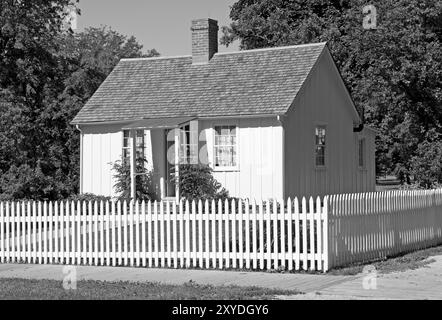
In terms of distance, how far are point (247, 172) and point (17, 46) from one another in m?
16.6

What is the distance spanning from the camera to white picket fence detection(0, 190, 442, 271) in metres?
13.3

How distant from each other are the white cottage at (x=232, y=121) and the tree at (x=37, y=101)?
6.69 m

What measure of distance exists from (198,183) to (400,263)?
10.3 metres

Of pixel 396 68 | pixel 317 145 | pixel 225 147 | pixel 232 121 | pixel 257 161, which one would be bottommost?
pixel 257 161

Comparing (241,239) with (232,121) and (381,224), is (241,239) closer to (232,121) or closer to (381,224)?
Result: (381,224)

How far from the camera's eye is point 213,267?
13859 millimetres

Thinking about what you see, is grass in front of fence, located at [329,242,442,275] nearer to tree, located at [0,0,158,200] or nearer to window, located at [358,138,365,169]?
window, located at [358,138,365,169]

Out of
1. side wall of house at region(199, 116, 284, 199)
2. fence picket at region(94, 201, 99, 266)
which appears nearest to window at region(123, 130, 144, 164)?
side wall of house at region(199, 116, 284, 199)

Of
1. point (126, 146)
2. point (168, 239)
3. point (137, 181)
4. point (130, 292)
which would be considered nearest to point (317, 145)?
point (137, 181)

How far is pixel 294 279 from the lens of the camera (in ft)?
40.4

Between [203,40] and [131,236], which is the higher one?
[203,40]

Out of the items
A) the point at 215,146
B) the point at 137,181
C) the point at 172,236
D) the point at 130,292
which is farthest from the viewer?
the point at 137,181

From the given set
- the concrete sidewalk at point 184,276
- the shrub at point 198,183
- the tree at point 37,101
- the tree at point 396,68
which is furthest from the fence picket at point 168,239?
the tree at point 37,101
